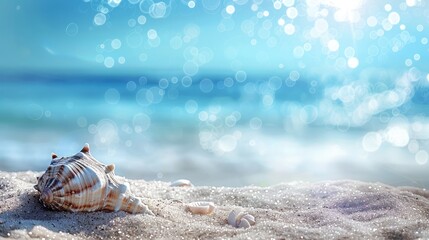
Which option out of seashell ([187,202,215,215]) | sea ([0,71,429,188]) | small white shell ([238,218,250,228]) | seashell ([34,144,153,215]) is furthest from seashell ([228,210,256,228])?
sea ([0,71,429,188])

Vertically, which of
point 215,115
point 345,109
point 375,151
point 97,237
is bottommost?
point 97,237

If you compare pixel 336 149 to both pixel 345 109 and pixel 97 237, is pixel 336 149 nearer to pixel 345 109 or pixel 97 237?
pixel 97 237

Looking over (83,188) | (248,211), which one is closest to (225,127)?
(248,211)

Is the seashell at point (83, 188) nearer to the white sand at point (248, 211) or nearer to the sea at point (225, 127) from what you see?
the white sand at point (248, 211)

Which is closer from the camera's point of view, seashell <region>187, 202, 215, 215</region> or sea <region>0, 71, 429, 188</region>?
seashell <region>187, 202, 215, 215</region>

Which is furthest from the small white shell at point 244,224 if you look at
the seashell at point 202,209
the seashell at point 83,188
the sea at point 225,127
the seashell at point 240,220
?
the sea at point 225,127

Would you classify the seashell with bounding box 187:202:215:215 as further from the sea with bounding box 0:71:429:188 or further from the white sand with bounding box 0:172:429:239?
the sea with bounding box 0:71:429:188

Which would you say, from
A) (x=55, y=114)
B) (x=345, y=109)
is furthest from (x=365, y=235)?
(x=345, y=109)
